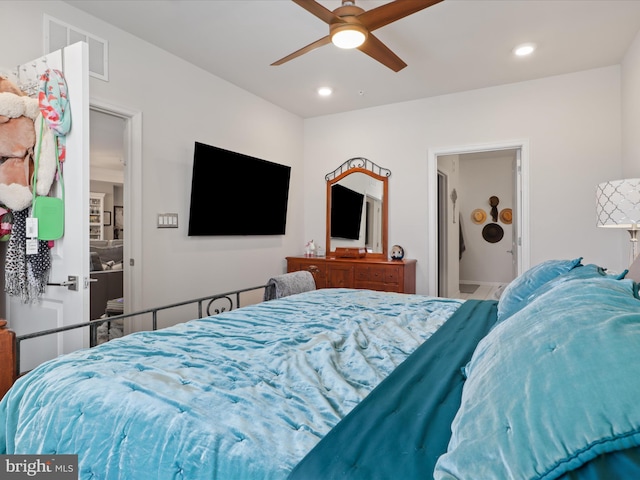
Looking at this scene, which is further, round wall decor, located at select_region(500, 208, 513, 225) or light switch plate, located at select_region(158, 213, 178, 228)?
round wall decor, located at select_region(500, 208, 513, 225)

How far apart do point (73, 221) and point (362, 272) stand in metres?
2.93

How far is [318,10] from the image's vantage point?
2.11 meters

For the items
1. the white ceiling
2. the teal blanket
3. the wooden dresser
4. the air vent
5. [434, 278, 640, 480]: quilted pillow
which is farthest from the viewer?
the wooden dresser

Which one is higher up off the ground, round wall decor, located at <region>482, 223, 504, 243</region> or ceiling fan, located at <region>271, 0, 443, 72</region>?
ceiling fan, located at <region>271, 0, 443, 72</region>

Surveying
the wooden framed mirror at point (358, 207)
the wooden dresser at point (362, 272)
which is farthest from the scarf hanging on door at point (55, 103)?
the wooden framed mirror at point (358, 207)

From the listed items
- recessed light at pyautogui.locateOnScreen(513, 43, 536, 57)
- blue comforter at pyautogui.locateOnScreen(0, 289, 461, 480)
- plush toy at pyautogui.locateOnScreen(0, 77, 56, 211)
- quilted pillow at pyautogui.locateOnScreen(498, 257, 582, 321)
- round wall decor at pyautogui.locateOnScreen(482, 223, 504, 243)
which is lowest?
blue comforter at pyautogui.locateOnScreen(0, 289, 461, 480)

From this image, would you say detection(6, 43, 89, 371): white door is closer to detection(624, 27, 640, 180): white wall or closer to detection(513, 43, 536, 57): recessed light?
detection(513, 43, 536, 57): recessed light

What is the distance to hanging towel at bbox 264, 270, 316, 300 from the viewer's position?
106 inches

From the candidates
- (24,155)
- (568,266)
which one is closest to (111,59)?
(24,155)

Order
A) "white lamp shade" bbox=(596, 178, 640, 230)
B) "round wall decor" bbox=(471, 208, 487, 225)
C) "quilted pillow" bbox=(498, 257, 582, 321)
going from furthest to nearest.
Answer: "round wall decor" bbox=(471, 208, 487, 225) → "white lamp shade" bbox=(596, 178, 640, 230) → "quilted pillow" bbox=(498, 257, 582, 321)

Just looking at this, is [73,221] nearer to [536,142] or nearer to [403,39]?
[403,39]

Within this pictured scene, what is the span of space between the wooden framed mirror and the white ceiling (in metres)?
1.01

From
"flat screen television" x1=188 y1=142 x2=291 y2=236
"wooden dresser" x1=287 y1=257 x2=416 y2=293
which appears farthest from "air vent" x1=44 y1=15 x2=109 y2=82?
"wooden dresser" x1=287 y1=257 x2=416 y2=293

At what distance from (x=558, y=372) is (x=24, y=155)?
2.59m
